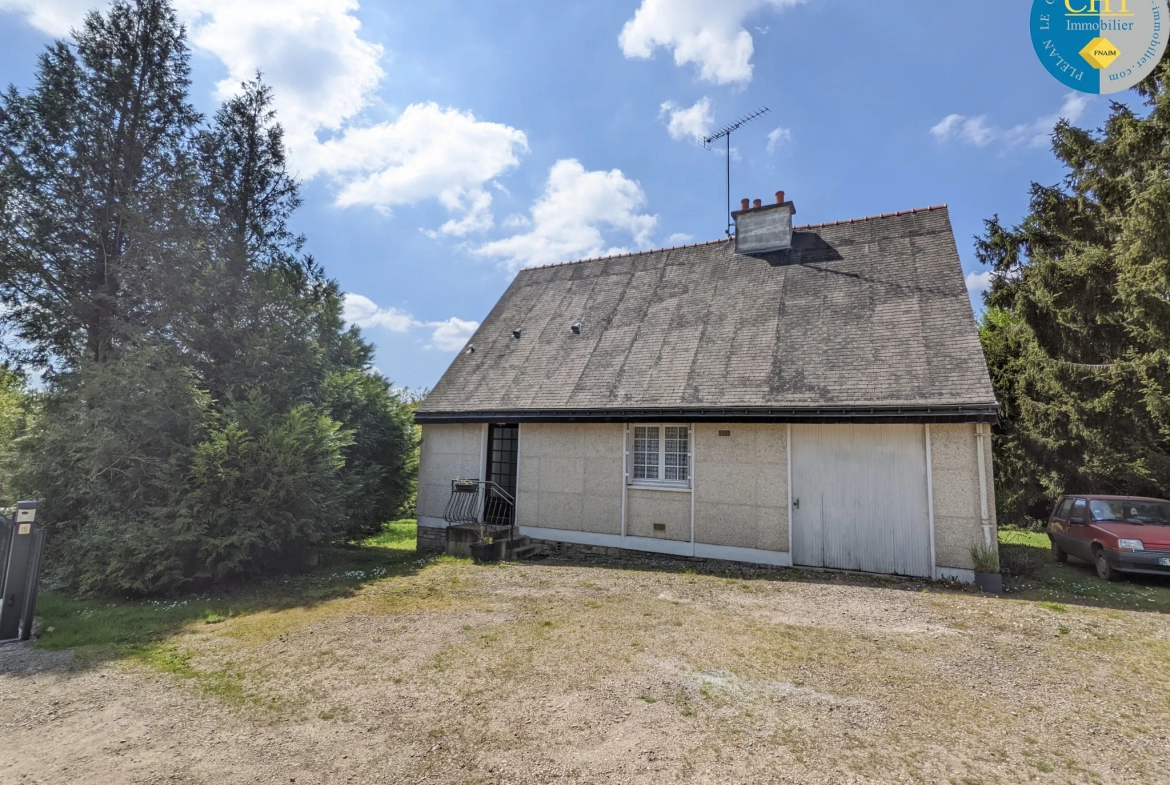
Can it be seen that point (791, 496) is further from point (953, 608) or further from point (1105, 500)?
point (1105, 500)

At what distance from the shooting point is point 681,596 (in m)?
7.41

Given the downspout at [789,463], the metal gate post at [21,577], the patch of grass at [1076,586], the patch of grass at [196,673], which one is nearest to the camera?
the patch of grass at [196,673]

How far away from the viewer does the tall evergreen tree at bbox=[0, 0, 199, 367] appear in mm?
10406

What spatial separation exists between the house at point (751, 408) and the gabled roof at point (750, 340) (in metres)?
0.04

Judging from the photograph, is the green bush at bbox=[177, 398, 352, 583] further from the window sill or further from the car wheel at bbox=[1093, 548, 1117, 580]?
the car wheel at bbox=[1093, 548, 1117, 580]

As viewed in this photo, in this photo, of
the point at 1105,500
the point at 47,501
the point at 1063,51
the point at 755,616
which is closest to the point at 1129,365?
the point at 1105,500

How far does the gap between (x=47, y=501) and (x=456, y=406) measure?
6.88 metres

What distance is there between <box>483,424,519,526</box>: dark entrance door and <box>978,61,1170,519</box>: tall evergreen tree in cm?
1363

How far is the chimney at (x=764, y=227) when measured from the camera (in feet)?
41.2

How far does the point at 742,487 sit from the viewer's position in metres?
9.44

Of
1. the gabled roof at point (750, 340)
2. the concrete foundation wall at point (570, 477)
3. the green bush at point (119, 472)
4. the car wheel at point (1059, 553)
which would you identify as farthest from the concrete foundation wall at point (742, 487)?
the green bush at point (119, 472)

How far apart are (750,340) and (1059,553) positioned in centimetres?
721

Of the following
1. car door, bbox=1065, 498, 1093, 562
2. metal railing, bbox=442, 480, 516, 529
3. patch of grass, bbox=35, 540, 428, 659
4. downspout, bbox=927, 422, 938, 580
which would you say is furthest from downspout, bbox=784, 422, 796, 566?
patch of grass, bbox=35, 540, 428, 659

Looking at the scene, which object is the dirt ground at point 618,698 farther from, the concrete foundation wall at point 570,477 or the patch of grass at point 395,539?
the patch of grass at point 395,539
